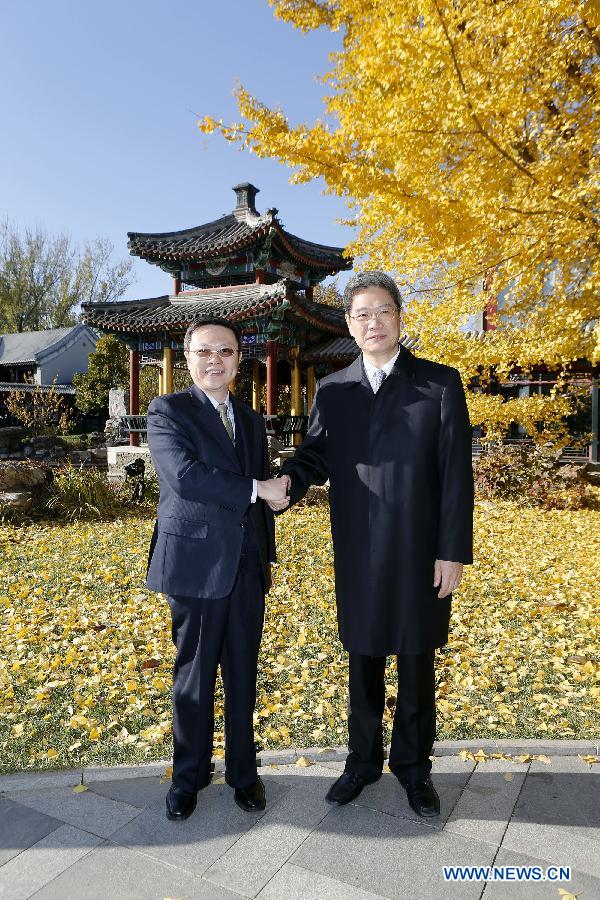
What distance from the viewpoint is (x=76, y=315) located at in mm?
42781

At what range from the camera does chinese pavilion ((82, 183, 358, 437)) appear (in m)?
16.3

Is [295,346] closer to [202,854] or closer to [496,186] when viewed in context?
[496,186]

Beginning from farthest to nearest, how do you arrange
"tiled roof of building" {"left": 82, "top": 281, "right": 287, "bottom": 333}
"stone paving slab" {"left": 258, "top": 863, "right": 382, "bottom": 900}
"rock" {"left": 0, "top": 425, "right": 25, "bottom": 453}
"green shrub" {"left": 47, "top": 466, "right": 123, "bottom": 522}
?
"rock" {"left": 0, "top": 425, "right": 25, "bottom": 453} → "tiled roof of building" {"left": 82, "top": 281, "right": 287, "bottom": 333} → "green shrub" {"left": 47, "top": 466, "right": 123, "bottom": 522} → "stone paving slab" {"left": 258, "top": 863, "right": 382, "bottom": 900}

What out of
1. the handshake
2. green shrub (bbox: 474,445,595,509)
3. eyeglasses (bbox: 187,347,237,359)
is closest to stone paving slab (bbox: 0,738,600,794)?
the handshake

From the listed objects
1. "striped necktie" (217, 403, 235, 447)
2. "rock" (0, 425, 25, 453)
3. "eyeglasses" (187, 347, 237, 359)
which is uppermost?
"eyeglasses" (187, 347, 237, 359)

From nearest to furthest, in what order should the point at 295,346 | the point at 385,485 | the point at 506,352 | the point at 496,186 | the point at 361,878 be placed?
1. the point at 361,878
2. the point at 385,485
3. the point at 496,186
4. the point at 506,352
5. the point at 295,346

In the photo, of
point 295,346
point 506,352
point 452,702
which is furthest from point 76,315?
point 452,702

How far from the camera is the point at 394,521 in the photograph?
2.55 metres

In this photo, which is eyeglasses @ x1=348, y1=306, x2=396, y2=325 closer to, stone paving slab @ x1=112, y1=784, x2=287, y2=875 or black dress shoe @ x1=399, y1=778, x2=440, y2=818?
black dress shoe @ x1=399, y1=778, x2=440, y2=818

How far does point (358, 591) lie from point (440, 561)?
A: 40cm

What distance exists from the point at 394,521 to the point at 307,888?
1426 mm

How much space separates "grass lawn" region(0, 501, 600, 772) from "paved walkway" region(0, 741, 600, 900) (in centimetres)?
46

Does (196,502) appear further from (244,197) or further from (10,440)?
(10,440)

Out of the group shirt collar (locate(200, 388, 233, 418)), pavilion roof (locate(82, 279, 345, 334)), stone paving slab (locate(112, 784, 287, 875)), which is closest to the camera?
stone paving slab (locate(112, 784, 287, 875))
